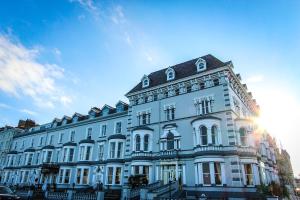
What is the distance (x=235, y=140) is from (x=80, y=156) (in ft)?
87.2

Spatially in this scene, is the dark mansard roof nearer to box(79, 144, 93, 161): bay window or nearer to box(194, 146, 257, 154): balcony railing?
box(194, 146, 257, 154): balcony railing

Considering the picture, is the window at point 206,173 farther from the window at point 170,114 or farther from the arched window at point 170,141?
the window at point 170,114

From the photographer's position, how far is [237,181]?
926 inches

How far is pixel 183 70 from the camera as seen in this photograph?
33750 mm

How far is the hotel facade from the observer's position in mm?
25109

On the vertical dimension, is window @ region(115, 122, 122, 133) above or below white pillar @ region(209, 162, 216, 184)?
above

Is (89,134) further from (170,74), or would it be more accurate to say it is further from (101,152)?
(170,74)

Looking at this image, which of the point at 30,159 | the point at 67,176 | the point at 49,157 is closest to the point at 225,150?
the point at 67,176

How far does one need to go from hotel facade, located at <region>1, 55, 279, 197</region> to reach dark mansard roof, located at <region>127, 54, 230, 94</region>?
138mm

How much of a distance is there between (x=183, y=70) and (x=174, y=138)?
10.5 meters

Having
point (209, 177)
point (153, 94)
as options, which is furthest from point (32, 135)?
point (209, 177)

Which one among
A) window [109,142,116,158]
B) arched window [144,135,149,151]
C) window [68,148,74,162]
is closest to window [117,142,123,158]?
window [109,142,116,158]

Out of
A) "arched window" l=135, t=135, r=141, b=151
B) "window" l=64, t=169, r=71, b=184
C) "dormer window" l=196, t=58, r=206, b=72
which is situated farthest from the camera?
"window" l=64, t=169, r=71, b=184

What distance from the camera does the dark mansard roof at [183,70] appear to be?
Answer: 30125 mm
